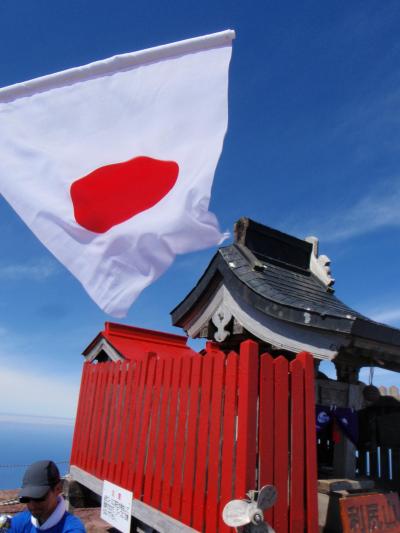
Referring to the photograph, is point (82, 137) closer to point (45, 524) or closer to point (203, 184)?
point (203, 184)

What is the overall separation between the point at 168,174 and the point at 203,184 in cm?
34

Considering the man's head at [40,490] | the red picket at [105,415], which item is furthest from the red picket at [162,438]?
the man's head at [40,490]

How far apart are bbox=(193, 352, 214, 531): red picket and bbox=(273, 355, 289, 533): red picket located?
738mm

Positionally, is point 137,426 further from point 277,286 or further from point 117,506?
point 277,286

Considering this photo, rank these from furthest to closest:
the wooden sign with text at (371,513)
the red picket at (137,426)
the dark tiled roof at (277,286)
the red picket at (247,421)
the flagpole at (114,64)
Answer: the red picket at (137,426)
the dark tiled roof at (277,286)
the wooden sign with text at (371,513)
the red picket at (247,421)
the flagpole at (114,64)

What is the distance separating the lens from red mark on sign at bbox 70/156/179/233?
3480 millimetres

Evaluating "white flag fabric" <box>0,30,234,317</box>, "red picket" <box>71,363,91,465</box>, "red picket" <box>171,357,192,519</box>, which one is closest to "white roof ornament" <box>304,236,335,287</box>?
"red picket" <box>171,357,192,519</box>

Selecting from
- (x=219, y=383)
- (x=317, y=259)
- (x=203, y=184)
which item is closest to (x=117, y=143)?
(x=203, y=184)

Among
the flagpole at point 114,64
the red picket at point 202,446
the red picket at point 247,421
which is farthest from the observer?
the red picket at point 202,446

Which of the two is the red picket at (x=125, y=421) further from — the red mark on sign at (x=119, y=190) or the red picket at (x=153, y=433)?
the red mark on sign at (x=119, y=190)

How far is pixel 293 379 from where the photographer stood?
4.16 meters

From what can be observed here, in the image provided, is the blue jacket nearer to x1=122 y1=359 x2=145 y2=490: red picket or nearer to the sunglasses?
the sunglasses

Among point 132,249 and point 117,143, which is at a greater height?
point 117,143

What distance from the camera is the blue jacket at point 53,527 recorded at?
8.18ft
